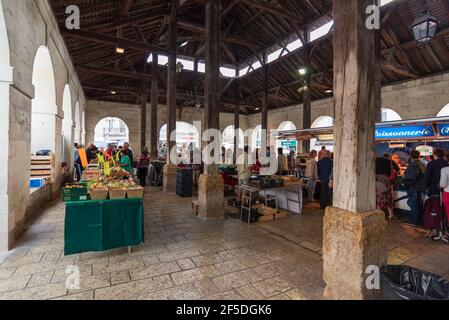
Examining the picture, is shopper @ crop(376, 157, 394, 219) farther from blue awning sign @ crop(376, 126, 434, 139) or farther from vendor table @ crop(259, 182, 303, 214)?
vendor table @ crop(259, 182, 303, 214)

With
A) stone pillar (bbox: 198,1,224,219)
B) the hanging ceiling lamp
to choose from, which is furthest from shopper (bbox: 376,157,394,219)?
stone pillar (bbox: 198,1,224,219)

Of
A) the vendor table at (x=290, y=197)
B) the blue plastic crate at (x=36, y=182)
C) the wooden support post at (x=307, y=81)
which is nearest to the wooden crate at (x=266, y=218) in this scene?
the vendor table at (x=290, y=197)

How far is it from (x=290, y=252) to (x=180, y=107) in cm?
1809

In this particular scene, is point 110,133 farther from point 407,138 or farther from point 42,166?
point 407,138

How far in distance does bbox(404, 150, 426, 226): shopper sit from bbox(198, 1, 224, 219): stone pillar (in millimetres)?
4072

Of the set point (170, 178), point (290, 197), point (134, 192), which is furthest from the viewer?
point (170, 178)

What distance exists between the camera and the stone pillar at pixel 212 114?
5.23 metres

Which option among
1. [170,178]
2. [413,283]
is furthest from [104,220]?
[170,178]

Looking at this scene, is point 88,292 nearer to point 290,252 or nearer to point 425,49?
point 290,252

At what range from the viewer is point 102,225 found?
3.22m

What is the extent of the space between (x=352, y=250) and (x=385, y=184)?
437cm

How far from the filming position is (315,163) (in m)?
6.96
